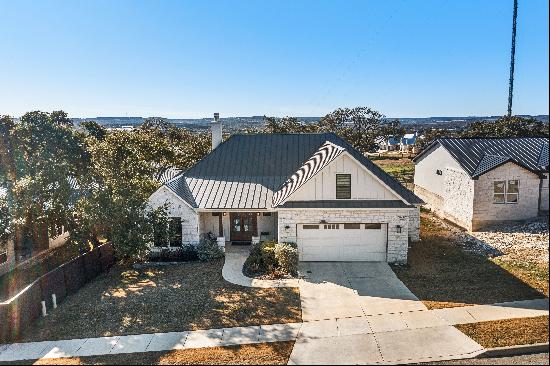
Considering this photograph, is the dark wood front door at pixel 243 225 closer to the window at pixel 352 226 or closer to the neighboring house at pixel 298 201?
the neighboring house at pixel 298 201

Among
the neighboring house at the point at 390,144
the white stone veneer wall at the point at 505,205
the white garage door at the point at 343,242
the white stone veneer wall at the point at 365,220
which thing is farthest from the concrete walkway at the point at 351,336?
the neighboring house at the point at 390,144

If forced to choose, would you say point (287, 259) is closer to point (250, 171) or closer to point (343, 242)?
point (343, 242)

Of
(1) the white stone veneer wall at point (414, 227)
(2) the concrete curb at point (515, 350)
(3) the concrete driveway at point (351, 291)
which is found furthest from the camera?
(1) the white stone veneer wall at point (414, 227)

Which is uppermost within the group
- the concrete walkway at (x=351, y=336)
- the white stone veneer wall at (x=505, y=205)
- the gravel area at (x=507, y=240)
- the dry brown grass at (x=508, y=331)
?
the white stone veneer wall at (x=505, y=205)

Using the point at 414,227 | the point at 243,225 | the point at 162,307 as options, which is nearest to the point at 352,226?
the point at 414,227

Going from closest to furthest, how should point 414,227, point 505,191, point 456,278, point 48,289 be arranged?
point 48,289 → point 456,278 → point 505,191 → point 414,227

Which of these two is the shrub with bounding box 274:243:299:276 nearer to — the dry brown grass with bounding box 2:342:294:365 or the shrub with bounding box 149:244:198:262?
the shrub with bounding box 149:244:198:262

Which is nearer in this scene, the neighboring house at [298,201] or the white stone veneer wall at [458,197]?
the neighboring house at [298,201]
